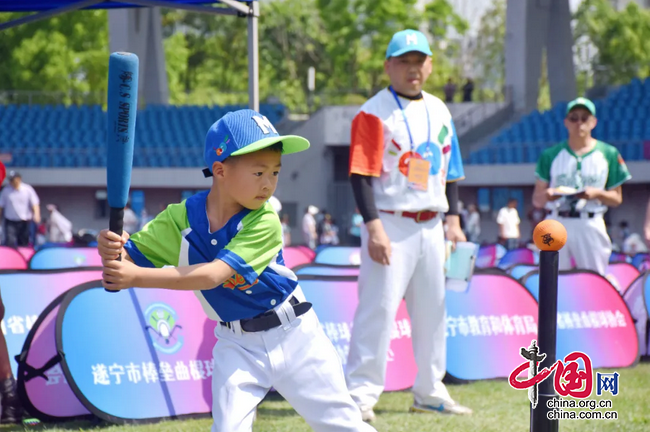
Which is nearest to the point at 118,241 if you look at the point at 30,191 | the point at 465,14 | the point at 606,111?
the point at 30,191

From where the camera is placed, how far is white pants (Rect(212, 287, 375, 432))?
3.42 m

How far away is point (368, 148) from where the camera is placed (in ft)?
17.3

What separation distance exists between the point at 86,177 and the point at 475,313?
79.6 ft

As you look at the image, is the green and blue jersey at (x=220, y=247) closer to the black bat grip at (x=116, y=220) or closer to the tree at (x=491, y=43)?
the black bat grip at (x=116, y=220)

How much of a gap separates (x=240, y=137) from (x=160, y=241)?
0.53m

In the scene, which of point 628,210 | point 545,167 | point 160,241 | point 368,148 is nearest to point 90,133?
point 628,210

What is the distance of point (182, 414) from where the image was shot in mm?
5371

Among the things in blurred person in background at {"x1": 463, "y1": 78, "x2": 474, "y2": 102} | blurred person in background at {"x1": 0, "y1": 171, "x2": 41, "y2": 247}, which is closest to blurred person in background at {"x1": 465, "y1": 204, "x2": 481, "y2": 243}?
blurred person in background at {"x1": 463, "y1": 78, "x2": 474, "y2": 102}

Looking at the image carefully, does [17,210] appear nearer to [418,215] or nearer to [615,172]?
[615,172]

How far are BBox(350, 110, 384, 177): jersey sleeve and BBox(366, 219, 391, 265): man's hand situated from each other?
302mm

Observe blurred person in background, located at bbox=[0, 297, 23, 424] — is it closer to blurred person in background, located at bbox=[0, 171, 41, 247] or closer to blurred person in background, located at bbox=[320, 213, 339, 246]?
blurred person in background, located at bbox=[0, 171, 41, 247]

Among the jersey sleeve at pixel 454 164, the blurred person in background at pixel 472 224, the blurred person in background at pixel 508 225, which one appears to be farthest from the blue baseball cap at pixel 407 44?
the blurred person in background at pixel 472 224

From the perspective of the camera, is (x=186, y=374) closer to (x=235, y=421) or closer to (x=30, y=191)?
(x=235, y=421)

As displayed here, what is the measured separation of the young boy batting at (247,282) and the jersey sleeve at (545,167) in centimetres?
432
